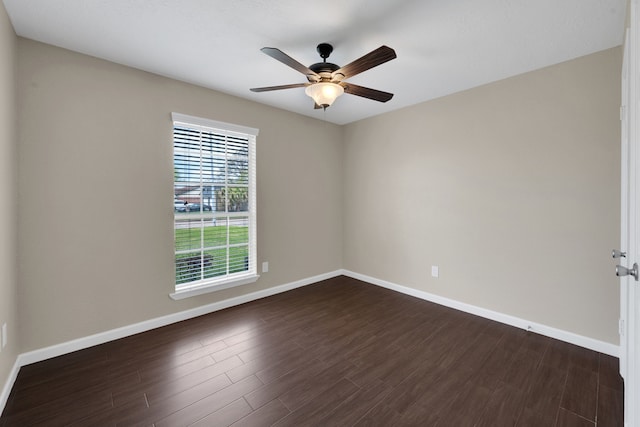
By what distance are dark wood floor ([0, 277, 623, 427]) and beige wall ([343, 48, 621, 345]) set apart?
0.44 m

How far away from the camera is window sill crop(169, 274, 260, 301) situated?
2.75 metres

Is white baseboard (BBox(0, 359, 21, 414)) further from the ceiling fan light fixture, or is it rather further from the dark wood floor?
the ceiling fan light fixture

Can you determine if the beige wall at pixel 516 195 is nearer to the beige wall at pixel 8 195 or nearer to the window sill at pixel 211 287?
the window sill at pixel 211 287

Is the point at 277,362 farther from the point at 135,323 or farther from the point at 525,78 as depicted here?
the point at 525,78

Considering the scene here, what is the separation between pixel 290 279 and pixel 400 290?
5.07 feet

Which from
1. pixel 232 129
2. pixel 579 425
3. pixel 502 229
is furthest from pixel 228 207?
pixel 579 425

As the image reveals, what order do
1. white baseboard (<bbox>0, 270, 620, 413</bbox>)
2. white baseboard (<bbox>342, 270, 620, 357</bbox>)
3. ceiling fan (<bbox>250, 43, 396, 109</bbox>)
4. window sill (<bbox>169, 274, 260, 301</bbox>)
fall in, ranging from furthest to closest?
window sill (<bbox>169, 274, 260, 301</bbox>) < white baseboard (<bbox>342, 270, 620, 357</bbox>) < white baseboard (<bbox>0, 270, 620, 413</bbox>) < ceiling fan (<bbox>250, 43, 396, 109</bbox>)

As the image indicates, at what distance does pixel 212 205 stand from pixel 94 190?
41.0 inches

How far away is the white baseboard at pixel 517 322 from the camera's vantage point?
2183 millimetres

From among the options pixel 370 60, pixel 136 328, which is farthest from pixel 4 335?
pixel 370 60

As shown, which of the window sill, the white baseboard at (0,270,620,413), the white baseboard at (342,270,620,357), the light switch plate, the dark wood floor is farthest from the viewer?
the light switch plate

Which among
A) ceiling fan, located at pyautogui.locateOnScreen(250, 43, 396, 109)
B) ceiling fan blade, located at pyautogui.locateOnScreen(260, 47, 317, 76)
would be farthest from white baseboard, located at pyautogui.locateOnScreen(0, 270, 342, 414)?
ceiling fan blade, located at pyautogui.locateOnScreen(260, 47, 317, 76)

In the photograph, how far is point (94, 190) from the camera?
2.29 m

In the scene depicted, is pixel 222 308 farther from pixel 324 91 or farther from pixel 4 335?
pixel 324 91
